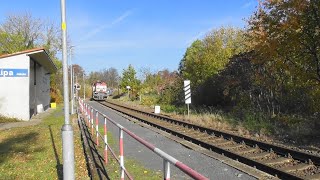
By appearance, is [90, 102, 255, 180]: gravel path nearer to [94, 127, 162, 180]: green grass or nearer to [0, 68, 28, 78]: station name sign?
[94, 127, 162, 180]: green grass

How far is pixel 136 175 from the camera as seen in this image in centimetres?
862

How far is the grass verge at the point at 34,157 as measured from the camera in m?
8.96

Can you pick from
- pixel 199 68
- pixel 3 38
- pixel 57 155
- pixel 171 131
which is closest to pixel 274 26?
pixel 171 131

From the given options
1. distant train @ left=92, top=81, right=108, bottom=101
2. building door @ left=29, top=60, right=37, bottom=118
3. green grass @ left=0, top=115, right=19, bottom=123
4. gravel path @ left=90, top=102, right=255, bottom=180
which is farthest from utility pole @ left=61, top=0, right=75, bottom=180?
distant train @ left=92, top=81, right=108, bottom=101

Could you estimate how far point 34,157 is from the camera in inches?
443

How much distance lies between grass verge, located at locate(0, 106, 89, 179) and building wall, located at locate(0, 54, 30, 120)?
7.77 m

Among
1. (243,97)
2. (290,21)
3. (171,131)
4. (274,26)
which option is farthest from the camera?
(243,97)

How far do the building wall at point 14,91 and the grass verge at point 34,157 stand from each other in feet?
25.5

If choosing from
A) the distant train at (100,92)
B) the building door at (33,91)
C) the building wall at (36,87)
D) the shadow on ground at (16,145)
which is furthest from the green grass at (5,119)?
the distant train at (100,92)

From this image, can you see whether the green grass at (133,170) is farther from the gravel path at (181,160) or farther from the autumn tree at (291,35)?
the autumn tree at (291,35)

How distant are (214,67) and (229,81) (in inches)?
451

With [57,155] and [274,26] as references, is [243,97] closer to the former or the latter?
[274,26]

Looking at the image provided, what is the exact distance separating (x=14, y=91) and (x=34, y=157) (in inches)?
581

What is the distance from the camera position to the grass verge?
8961 mm
